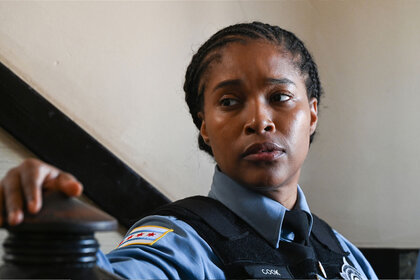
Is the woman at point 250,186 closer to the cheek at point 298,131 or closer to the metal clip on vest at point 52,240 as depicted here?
the cheek at point 298,131

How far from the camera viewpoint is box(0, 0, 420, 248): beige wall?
132 centimetres

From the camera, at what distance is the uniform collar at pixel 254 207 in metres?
0.87

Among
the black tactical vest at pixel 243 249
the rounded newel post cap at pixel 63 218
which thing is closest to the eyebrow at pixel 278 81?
the black tactical vest at pixel 243 249

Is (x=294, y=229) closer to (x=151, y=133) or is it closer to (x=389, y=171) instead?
(x=151, y=133)

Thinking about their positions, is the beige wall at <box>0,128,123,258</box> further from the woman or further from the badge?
the badge

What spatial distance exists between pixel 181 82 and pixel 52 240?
3.50ft

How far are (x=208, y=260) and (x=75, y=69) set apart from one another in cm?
76

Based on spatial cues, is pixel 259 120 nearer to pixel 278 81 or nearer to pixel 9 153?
pixel 278 81

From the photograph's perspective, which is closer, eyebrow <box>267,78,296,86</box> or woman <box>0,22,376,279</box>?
woman <box>0,22,376,279</box>

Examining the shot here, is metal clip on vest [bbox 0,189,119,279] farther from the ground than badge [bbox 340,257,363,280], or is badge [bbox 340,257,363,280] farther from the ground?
metal clip on vest [bbox 0,189,119,279]

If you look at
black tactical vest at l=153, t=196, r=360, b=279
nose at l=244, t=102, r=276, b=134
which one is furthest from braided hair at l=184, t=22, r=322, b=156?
black tactical vest at l=153, t=196, r=360, b=279

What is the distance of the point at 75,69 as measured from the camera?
1329 millimetres


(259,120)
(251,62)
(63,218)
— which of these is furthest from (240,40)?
(63,218)

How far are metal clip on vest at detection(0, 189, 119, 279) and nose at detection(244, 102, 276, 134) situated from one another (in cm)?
48
